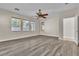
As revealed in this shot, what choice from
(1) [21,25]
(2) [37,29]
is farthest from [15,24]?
(2) [37,29]

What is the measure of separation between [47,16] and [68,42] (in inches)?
36.3

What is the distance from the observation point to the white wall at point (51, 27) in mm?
2404

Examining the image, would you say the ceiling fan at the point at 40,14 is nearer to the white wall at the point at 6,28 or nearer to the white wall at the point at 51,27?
the white wall at the point at 51,27

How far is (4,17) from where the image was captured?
6.97 feet

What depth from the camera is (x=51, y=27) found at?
244 centimetres

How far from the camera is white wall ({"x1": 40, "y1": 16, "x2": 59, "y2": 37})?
2.40 m

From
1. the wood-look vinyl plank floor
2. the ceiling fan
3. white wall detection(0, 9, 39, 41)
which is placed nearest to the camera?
white wall detection(0, 9, 39, 41)

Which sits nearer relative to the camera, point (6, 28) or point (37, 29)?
point (6, 28)

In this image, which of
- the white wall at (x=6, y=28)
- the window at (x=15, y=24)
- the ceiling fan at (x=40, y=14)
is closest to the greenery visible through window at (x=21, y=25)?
the window at (x=15, y=24)

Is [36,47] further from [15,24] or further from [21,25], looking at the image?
[15,24]

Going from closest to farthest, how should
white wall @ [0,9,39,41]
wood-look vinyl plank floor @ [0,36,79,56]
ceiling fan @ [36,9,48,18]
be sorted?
white wall @ [0,9,39,41] < wood-look vinyl plank floor @ [0,36,79,56] < ceiling fan @ [36,9,48,18]

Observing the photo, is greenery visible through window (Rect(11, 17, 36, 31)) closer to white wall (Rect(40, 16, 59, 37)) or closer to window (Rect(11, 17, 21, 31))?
window (Rect(11, 17, 21, 31))

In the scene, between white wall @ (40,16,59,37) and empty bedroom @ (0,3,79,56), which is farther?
white wall @ (40,16,59,37)

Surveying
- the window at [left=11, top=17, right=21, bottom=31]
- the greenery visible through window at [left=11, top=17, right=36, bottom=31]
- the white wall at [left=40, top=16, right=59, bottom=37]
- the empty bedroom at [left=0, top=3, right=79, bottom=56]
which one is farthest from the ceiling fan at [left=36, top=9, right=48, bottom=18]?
the window at [left=11, top=17, right=21, bottom=31]
